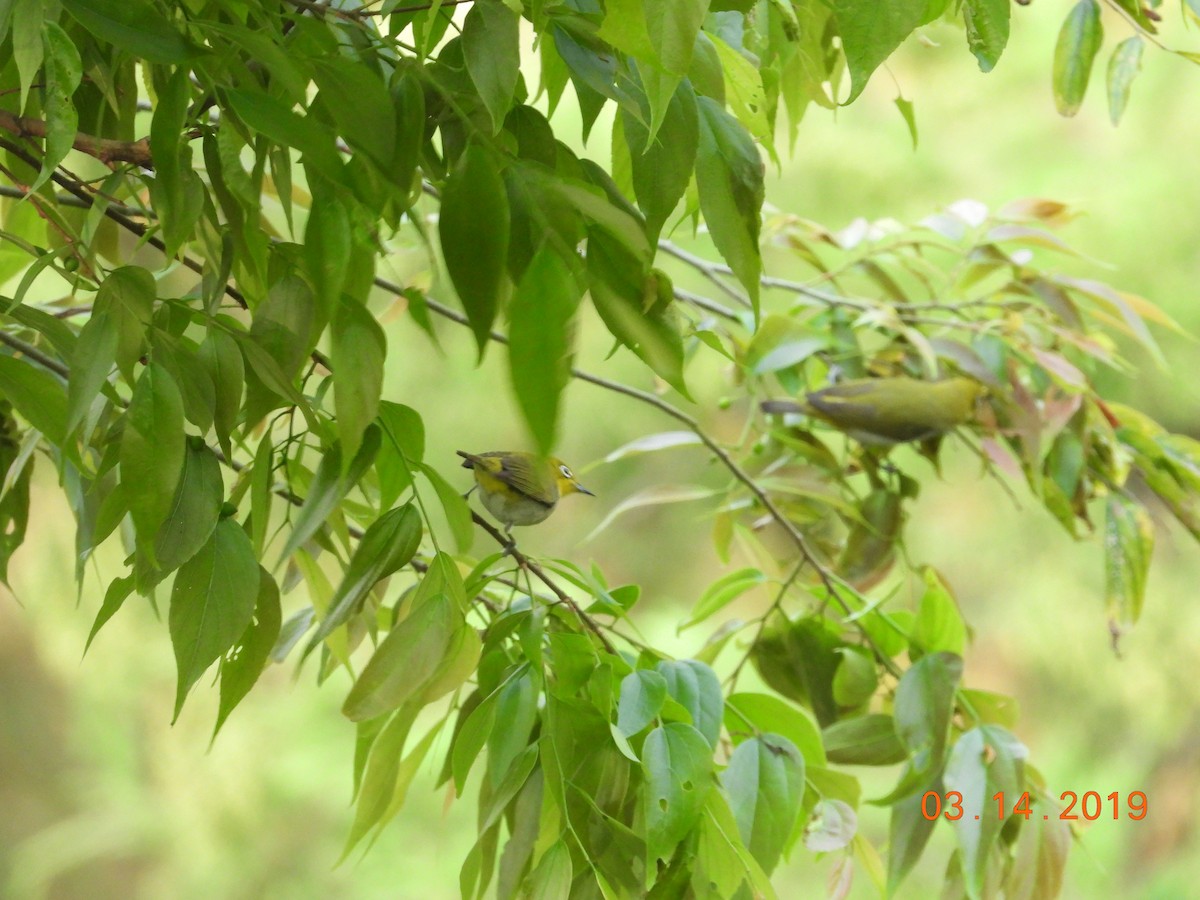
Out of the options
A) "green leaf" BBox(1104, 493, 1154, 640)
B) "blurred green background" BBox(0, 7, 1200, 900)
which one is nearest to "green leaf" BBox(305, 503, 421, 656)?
"green leaf" BBox(1104, 493, 1154, 640)

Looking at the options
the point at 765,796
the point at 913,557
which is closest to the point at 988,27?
the point at 765,796

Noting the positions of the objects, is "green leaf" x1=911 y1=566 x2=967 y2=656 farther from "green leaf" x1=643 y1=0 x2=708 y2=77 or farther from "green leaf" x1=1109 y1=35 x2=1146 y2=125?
"green leaf" x1=643 y1=0 x2=708 y2=77

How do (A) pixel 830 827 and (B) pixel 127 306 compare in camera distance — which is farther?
(A) pixel 830 827

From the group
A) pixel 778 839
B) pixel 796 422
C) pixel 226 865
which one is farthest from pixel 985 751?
pixel 226 865

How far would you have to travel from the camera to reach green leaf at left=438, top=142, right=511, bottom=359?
0.19m

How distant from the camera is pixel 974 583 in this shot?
209 cm

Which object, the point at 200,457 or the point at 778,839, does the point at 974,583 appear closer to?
the point at 778,839

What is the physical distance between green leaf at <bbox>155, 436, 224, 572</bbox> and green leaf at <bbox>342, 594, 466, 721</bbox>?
2.0 inches

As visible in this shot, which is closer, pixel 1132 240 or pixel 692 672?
pixel 692 672

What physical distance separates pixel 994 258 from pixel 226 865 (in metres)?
1.89

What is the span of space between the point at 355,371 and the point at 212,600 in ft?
0.24

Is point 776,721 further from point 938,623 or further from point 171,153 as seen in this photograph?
point 171,153

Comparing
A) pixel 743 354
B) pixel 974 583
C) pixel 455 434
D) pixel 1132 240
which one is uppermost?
pixel 743 354

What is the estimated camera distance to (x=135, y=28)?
216mm
